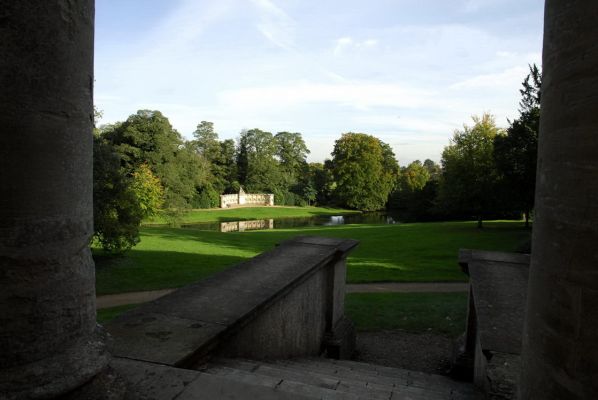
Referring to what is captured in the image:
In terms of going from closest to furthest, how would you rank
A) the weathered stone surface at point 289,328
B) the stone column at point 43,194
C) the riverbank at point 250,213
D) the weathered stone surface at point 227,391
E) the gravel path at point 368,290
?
the stone column at point 43,194 → the weathered stone surface at point 227,391 → the weathered stone surface at point 289,328 → the gravel path at point 368,290 → the riverbank at point 250,213

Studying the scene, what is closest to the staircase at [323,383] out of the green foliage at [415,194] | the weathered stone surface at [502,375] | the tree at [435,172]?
the weathered stone surface at [502,375]

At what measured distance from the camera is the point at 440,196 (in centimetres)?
3064

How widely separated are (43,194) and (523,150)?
23150mm

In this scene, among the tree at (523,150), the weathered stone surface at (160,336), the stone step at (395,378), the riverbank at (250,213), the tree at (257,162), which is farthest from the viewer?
the tree at (257,162)

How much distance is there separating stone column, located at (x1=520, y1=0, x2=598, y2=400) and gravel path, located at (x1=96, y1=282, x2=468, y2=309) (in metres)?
11.1

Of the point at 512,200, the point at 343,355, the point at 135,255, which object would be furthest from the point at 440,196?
the point at 343,355

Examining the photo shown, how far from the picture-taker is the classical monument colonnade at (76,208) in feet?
5.98

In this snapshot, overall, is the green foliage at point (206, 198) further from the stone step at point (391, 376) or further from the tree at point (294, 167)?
the stone step at point (391, 376)

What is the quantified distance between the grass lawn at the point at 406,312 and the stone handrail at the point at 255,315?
1.82 metres

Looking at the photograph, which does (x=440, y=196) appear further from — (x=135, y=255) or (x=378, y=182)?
(x=378, y=182)

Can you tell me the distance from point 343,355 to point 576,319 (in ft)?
21.1

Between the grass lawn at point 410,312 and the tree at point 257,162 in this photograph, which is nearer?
the grass lawn at point 410,312

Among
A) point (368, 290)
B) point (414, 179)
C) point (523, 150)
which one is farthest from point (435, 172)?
point (368, 290)

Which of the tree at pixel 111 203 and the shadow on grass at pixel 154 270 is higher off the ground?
the tree at pixel 111 203
